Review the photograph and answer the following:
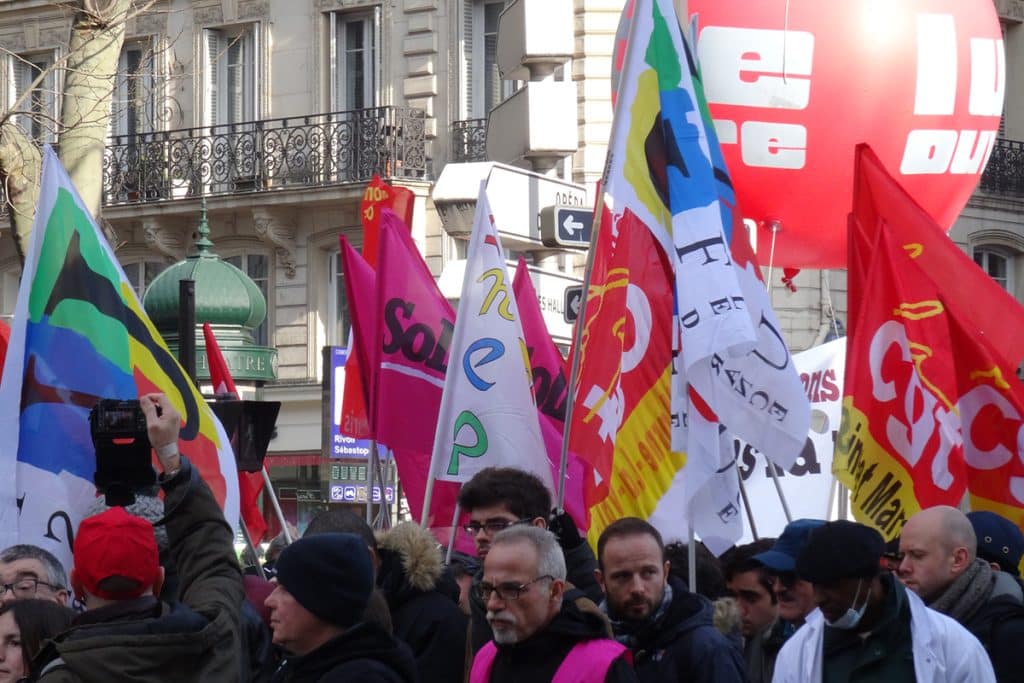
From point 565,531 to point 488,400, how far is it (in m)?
1.71

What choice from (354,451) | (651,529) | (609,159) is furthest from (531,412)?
(354,451)

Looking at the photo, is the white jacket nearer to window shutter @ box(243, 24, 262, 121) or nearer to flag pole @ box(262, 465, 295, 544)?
flag pole @ box(262, 465, 295, 544)

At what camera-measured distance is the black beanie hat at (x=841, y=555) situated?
16.3 ft

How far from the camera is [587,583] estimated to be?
20.8 ft

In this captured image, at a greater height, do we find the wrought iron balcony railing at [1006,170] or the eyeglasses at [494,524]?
the wrought iron balcony railing at [1006,170]

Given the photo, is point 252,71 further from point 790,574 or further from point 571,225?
point 790,574

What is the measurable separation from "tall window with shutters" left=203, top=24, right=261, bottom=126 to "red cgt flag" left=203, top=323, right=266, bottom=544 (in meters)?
16.3

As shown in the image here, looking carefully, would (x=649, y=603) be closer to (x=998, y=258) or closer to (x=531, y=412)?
(x=531, y=412)

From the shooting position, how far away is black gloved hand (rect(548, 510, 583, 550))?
20.7ft

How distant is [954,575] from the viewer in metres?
5.84

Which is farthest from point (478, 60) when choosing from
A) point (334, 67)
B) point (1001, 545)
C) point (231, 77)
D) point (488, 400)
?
point (1001, 545)

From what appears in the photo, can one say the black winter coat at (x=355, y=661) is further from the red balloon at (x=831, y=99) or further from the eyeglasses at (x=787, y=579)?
the red balloon at (x=831, y=99)

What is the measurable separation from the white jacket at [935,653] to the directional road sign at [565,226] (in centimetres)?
429

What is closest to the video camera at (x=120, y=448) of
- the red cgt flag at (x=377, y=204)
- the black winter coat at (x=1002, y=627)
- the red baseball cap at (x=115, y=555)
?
the red baseball cap at (x=115, y=555)
